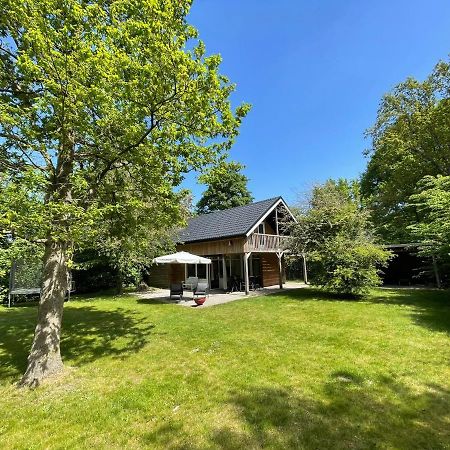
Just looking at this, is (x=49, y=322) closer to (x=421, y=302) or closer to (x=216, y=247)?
(x=216, y=247)

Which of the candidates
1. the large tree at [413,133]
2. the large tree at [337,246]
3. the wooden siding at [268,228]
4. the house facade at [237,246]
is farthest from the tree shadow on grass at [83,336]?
the large tree at [413,133]

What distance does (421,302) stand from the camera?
1186cm

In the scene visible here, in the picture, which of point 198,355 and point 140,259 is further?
point 140,259

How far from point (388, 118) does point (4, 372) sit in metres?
28.9

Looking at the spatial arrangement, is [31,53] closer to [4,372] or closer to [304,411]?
[4,372]

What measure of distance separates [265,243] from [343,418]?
48.1ft

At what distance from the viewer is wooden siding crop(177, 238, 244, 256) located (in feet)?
55.8

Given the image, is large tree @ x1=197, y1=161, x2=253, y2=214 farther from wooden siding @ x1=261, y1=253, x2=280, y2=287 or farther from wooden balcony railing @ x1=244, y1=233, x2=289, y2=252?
wooden balcony railing @ x1=244, y1=233, x2=289, y2=252

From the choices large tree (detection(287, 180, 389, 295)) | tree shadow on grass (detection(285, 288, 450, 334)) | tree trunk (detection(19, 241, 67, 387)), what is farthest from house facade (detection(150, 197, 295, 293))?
tree trunk (detection(19, 241, 67, 387))

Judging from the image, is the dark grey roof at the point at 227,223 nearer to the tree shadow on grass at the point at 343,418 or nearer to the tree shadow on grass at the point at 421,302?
the tree shadow on grass at the point at 421,302

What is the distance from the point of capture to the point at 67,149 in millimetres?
6281

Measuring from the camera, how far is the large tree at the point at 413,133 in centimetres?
2142

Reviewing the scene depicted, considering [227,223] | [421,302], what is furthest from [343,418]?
[227,223]

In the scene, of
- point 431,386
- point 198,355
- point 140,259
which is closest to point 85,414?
point 198,355
